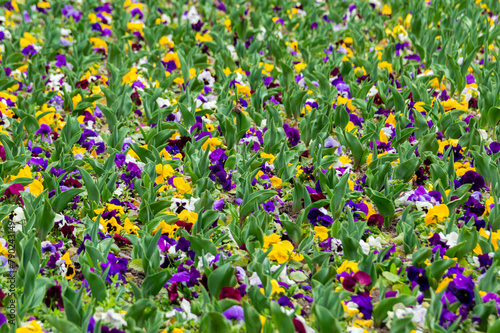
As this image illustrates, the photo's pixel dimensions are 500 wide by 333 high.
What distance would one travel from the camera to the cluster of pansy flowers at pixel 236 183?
2656 millimetres

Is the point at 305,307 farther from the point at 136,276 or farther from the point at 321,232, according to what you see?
the point at 136,276

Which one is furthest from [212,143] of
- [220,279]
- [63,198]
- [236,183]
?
[220,279]

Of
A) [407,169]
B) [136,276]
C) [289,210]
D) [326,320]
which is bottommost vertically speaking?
[136,276]

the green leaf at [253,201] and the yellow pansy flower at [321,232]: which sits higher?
the green leaf at [253,201]

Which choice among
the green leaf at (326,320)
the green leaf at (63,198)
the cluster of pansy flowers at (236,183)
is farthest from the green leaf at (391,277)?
the green leaf at (63,198)

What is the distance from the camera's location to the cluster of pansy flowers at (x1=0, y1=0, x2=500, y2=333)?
2.66m

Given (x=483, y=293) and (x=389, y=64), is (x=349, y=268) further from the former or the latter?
(x=389, y=64)

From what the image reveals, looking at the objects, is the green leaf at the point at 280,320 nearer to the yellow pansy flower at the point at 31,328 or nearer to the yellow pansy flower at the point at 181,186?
the yellow pansy flower at the point at 31,328

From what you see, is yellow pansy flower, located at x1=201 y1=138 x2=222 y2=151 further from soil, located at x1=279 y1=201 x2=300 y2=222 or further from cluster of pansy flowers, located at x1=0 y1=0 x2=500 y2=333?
soil, located at x1=279 y1=201 x2=300 y2=222

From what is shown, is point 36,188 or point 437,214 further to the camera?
point 36,188

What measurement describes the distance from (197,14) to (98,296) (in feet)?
14.6

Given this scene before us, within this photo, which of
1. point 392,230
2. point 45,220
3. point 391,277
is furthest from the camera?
point 392,230

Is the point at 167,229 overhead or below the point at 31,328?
overhead

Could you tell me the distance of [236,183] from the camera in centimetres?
354
